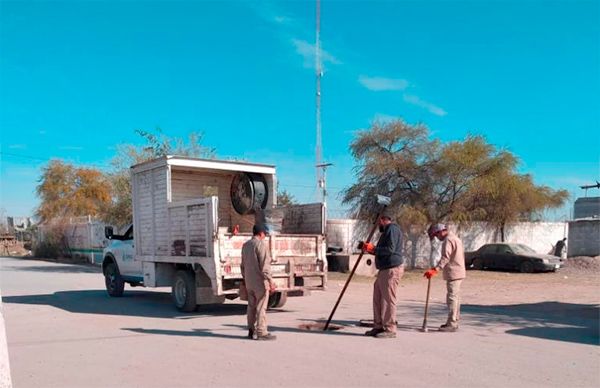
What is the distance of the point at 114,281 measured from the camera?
14.8 metres

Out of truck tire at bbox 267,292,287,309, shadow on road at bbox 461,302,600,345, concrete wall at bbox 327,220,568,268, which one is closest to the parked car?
concrete wall at bbox 327,220,568,268

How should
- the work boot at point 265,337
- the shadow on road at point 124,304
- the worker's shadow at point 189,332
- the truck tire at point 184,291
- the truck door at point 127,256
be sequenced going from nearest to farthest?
the work boot at point 265,337, the worker's shadow at point 189,332, the truck tire at point 184,291, the shadow on road at point 124,304, the truck door at point 127,256

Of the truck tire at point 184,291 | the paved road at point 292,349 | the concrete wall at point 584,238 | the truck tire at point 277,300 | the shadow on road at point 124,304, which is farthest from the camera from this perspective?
the concrete wall at point 584,238

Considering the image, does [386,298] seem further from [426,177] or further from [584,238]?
[584,238]

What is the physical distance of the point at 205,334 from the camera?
29.7 ft

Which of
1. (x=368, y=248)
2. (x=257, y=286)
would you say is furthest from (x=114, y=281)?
(x=368, y=248)

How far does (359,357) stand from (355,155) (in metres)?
20.2

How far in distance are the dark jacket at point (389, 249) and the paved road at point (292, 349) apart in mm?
1142

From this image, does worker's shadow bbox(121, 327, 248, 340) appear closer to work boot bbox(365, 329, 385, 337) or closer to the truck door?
work boot bbox(365, 329, 385, 337)

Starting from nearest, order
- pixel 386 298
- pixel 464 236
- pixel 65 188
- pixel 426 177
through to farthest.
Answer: pixel 386 298 → pixel 426 177 → pixel 464 236 → pixel 65 188

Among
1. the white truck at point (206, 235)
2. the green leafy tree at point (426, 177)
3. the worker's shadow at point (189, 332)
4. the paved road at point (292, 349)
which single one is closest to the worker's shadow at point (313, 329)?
A: the paved road at point (292, 349)

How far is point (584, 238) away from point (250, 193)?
83.1 feet

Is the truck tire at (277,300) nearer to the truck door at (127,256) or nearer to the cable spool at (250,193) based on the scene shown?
the cable spool at (250,193)

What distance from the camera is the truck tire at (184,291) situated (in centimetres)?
1132
